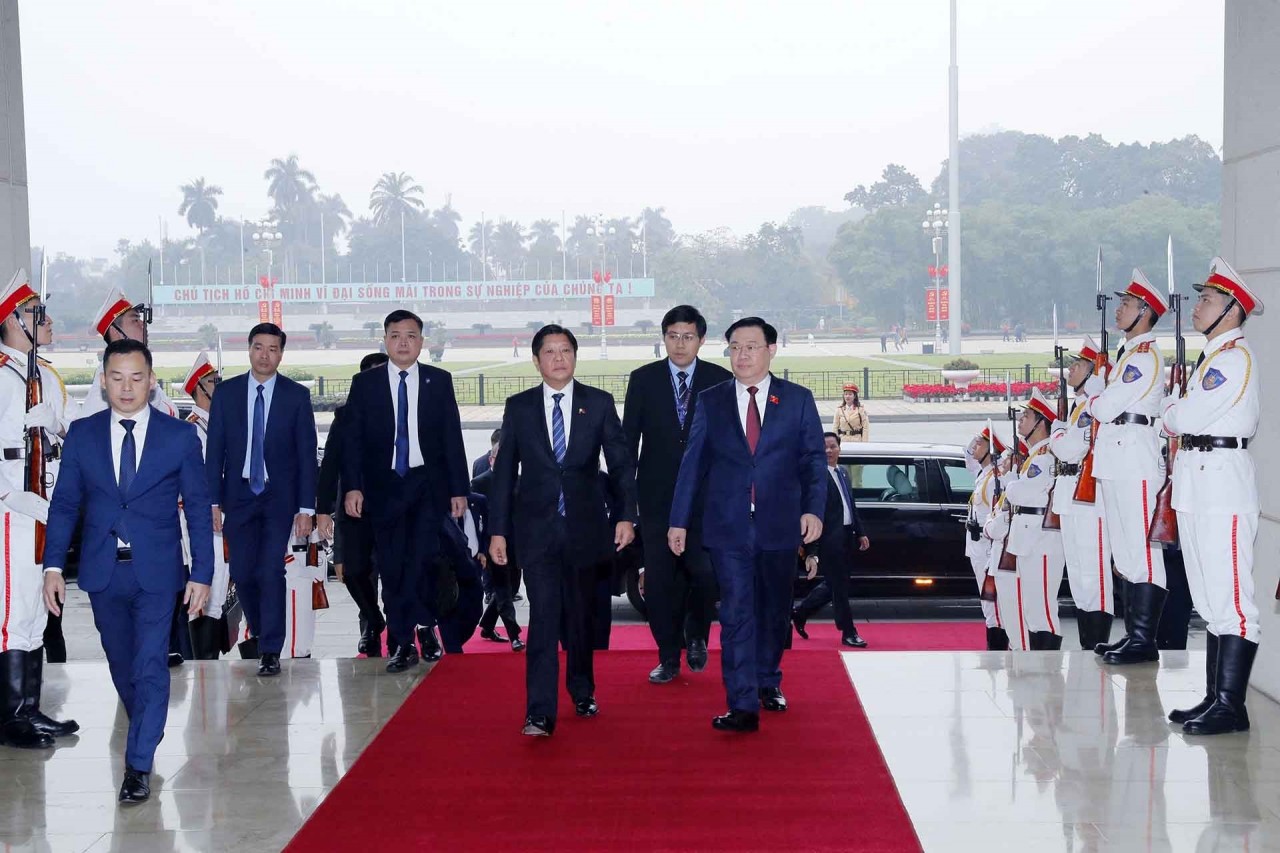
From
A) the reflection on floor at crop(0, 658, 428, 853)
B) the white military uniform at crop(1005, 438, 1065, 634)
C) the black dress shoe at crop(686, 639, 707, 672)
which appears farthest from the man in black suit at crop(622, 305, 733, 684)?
the white military uniform at crop(1005, 438, 1065, 634)

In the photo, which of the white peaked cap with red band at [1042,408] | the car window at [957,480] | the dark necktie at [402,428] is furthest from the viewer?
the car window at [957,480]

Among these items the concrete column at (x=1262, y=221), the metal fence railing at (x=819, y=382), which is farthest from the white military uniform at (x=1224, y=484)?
the metal fence railing at (x=819, y=382)

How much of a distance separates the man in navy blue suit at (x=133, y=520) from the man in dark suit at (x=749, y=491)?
6.63 ft

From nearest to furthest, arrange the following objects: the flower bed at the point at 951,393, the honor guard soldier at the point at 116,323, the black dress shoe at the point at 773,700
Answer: the black dress shoe at the point at 773,700 < the honor guard soldier at the point at 116,323 < the flower bed at the point at 951,393

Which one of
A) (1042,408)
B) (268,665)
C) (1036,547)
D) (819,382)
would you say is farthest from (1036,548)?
(819,382)

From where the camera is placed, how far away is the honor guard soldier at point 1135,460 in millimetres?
6984

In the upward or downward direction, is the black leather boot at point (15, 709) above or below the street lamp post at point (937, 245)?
below

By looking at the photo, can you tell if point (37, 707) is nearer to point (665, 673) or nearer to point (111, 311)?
point (111, 311)

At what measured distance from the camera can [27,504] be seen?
5.82m

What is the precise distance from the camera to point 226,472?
691 cm

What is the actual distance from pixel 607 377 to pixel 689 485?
34.9 meters

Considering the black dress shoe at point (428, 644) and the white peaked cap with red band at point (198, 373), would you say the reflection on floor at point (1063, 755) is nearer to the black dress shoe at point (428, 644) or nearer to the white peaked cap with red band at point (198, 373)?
the black dress shoe at point (428, 644)

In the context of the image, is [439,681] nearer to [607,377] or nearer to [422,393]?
[422,393]

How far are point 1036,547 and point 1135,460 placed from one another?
123 centimetres
